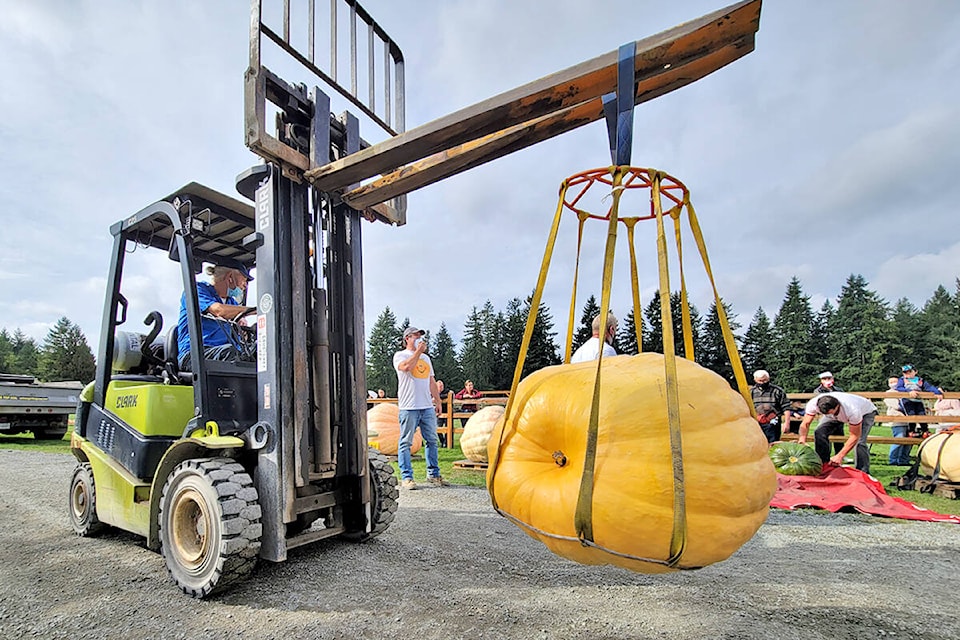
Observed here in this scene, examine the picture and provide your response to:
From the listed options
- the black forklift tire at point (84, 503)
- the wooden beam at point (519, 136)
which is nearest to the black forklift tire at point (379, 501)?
the wooden beam at point (519, 136)

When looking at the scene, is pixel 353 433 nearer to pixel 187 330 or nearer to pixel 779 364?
pixel 187 330

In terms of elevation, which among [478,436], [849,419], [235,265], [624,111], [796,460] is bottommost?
[796,460]

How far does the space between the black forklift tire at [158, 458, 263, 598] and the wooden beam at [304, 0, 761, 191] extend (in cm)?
221

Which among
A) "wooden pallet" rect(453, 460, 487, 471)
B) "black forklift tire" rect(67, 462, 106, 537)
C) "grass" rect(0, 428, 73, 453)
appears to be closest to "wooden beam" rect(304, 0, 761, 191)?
"black forklift tire" rect(67, 462, 106, 537)

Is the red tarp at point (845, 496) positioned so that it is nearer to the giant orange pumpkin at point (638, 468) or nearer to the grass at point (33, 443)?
the giant orange pumpkin at point (638, 468)

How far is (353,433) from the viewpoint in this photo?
448cm

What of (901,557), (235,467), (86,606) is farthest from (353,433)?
(901,557)

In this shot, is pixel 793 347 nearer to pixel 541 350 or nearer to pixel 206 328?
pixel 541 350

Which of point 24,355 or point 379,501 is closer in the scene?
point 379,501

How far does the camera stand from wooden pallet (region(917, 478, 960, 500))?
24.5ft

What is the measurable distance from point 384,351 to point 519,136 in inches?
2841

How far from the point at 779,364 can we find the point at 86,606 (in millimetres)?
70744

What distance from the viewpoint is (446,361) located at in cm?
7425

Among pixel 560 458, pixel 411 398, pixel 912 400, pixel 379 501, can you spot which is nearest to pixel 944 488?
pixel 912 400
